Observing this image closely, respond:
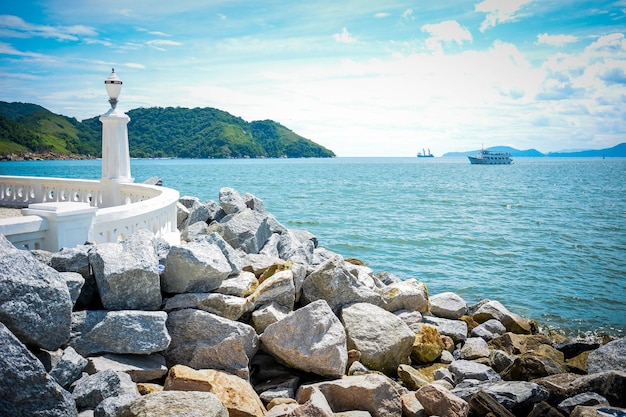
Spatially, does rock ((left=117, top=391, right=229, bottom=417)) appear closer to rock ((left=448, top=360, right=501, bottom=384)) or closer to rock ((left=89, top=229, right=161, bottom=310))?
rock ((left=89, top=229, right=161, bottom=310))

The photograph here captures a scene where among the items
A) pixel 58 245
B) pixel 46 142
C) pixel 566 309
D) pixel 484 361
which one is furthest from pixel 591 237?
pixel 46 142

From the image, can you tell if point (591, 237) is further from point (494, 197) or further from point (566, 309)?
point (494, 197)

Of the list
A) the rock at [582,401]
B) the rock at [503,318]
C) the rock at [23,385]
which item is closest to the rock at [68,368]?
the rock at [23,385]

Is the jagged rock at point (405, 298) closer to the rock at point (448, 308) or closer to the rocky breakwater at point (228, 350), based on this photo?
the rocky breakwater at point (228, 350)

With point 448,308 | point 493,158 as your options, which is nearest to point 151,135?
point 493,158

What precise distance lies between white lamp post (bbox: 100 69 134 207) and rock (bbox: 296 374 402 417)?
9170 mm

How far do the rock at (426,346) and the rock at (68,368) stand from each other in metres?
5.07

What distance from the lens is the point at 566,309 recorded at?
45.6ft

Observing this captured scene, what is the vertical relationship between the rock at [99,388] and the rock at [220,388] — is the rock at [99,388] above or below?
above

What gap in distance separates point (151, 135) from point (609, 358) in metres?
148

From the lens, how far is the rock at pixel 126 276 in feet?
17.7

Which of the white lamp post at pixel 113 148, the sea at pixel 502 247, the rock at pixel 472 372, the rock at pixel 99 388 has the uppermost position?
the white lamp post at pixel 113 148

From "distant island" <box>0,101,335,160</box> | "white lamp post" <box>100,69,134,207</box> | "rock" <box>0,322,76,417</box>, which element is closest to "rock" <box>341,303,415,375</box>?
"rock" <box>0,322,76,417</box>

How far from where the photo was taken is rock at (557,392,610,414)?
17.5ft
